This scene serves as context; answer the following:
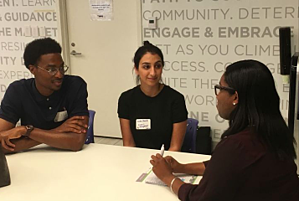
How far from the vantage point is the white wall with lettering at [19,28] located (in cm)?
415

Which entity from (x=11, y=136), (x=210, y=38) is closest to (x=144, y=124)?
(x=11, y=136)

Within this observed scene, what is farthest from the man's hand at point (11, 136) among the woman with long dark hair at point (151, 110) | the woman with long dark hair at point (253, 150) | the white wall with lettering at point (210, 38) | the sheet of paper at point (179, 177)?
the white wall with lettering at point (210, 38)

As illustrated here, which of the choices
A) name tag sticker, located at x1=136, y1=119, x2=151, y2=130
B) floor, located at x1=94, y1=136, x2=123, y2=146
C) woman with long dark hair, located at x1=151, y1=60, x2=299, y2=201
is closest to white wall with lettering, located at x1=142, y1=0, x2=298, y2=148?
floor, located at x1=94, y1=136, x2=123, y2=146

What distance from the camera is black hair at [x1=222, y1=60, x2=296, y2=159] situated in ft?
4.11

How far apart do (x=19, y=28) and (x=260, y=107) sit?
12.2 feet

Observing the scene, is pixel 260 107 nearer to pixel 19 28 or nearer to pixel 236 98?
pixel 236 98

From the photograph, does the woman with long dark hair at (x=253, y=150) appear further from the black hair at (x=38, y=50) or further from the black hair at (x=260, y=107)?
the black hair at (x=38, y=50)

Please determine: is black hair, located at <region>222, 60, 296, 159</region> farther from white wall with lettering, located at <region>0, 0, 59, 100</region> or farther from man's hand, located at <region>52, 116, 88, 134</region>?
white wall with lettering, located at <region>0, 0, 59, 100</region>

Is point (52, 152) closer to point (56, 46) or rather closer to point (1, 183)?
point (1, 183)

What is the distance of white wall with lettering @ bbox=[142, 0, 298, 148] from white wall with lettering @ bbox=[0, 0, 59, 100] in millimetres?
1178

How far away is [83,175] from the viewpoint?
1.70 meters

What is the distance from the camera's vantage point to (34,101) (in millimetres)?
2129

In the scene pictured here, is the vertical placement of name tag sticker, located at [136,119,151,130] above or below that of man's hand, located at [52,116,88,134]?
below

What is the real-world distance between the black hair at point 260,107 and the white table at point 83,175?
18.2 inches
